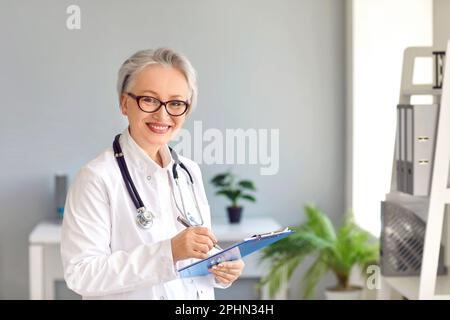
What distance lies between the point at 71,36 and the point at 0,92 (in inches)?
4.0

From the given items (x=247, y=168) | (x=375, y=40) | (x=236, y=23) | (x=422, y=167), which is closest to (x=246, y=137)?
(x=247, y=168)

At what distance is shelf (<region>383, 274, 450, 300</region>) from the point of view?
1.39 m

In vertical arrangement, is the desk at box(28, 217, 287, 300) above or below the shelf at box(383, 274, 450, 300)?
above

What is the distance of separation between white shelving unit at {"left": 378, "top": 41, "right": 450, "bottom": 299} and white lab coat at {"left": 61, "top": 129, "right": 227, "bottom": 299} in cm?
41

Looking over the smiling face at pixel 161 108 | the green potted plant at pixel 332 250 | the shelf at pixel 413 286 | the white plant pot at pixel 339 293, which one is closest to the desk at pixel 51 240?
the smiling face at pixel 161 108

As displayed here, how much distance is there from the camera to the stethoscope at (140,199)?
2.71 feet

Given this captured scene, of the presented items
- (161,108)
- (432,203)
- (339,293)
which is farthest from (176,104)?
(339,293)

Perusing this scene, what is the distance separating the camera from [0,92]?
950mm

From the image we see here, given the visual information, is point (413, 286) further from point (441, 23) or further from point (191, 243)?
point (191, 243)

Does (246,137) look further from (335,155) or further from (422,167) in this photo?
(422,167)

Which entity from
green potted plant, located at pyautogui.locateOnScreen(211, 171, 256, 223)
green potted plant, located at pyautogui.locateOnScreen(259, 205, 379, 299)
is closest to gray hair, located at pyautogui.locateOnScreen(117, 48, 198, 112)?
green potted plant, located at pyautogui.locateOnScreen(211, 171, 256, 223)

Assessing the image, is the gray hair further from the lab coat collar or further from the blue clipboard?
the blue clipboard

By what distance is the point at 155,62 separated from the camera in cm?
84
